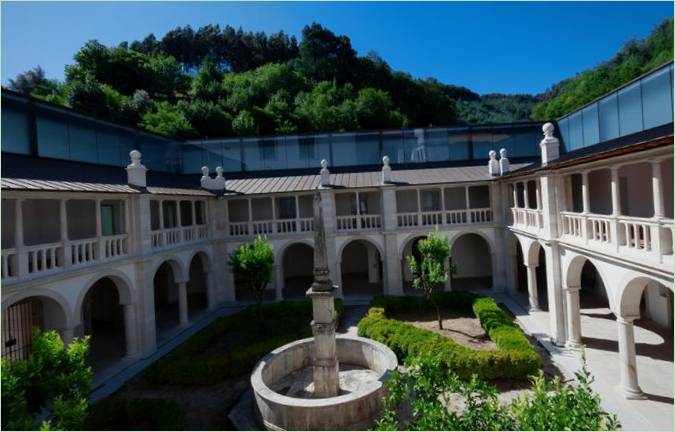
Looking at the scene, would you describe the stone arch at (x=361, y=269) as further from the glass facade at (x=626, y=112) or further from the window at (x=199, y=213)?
the glass facade at (x=626, y=112)

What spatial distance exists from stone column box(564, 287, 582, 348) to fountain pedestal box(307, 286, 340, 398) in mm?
9390

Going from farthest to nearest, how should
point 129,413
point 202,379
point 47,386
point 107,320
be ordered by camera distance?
point 107,320 < point 202,379 < point 129,413 < point 47,386

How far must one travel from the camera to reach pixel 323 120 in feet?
194

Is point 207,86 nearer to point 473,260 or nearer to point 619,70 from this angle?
point 473,260

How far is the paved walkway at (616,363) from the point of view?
34.6 ft

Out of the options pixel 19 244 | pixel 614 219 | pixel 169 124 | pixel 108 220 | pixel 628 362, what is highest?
pixel 169 124

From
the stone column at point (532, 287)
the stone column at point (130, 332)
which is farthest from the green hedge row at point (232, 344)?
the stone column at point (532, 287)

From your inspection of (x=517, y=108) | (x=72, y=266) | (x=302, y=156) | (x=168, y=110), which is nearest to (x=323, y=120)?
(x=168, y=110)

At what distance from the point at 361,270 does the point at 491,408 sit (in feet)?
84.6

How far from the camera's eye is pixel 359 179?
86.6 feet

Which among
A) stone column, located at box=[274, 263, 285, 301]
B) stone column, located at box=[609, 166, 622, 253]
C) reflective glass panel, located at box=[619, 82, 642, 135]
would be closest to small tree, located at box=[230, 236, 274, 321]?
stone column, located at box=[274, 263, 285, 301]

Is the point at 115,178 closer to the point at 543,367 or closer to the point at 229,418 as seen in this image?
the point at 229,418

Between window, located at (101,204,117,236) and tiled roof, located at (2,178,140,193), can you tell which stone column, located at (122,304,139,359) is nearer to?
window, located at (101,204,117,236)

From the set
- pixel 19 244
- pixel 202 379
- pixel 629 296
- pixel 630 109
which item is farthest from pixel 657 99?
pixel 19 244
